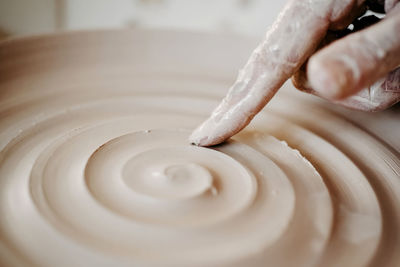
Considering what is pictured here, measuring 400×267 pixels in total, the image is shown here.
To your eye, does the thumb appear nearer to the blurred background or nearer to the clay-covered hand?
the clay-covered hand

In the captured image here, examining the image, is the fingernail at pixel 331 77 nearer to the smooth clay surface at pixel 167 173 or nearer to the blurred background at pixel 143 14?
the smooth clay surface at pixel 167 173

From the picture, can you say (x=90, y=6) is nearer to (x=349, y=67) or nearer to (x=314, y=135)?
(x=314, y=135)

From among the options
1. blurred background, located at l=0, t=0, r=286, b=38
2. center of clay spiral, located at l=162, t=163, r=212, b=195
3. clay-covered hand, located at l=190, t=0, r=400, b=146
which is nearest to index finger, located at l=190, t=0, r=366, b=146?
clay-covered hand, located at l=190, t=0, r=400, b=146

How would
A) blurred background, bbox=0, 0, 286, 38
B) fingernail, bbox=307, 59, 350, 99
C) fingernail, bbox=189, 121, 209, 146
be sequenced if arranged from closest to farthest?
1. fingernail, bbox=307, 59, 350, 99
2. fingernail, bbox=189, 121, 209, 146
3. blurred background, bbox=0, 0, 286, 38

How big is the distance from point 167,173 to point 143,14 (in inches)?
62.7

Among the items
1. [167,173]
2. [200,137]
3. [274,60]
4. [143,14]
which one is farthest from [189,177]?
[143,14]

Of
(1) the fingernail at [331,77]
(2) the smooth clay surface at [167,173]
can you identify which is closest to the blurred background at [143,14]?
(2) the smooth clay surface at [167,173]

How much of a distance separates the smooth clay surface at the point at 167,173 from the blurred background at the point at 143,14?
0.85 metres

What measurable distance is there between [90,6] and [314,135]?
1620mm

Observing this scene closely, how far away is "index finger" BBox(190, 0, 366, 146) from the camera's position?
779 millimetres

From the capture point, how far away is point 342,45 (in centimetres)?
61

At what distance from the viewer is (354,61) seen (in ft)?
1.95

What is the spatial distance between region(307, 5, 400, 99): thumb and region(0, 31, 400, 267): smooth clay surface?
0.29 metres

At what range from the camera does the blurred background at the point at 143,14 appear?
2.04 m
